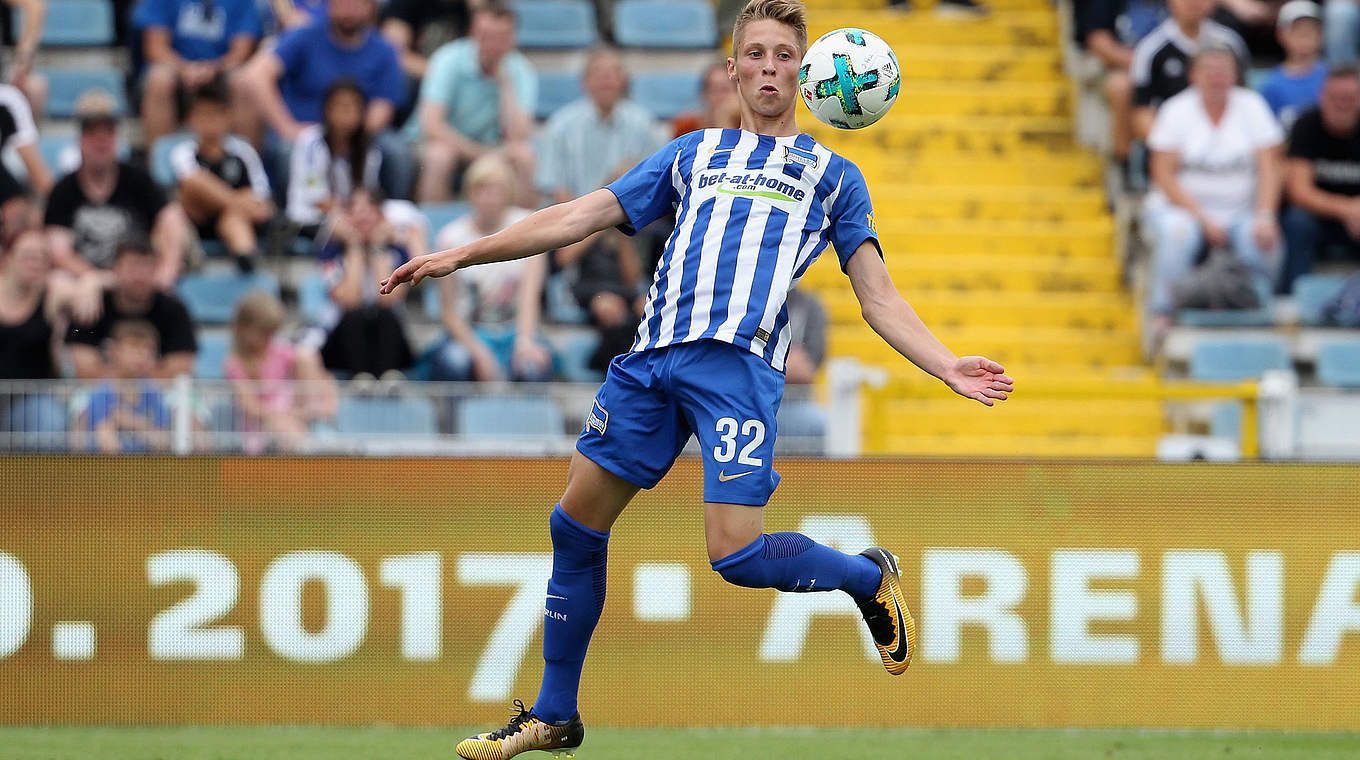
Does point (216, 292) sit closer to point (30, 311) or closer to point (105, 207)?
point (105, 207)

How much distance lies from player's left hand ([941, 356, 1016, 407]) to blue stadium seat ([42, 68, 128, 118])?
328 inches

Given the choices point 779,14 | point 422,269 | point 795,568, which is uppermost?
point 779,14

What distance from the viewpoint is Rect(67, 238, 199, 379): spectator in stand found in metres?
8.95

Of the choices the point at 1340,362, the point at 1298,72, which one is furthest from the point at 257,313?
the point at 1298,72

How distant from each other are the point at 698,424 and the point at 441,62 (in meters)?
6.43

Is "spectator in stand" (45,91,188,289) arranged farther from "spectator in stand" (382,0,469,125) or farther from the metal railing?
"spectator in stand" (382,0,469,125)

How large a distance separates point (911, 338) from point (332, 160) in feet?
20.1

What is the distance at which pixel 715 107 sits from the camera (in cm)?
1010

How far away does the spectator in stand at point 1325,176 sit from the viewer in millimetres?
10555

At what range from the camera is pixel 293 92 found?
36.1ft

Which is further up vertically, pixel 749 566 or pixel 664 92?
pixel 664 92

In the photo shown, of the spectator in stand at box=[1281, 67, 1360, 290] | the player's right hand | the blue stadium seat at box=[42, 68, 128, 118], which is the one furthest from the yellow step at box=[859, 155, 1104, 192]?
the player's right hand

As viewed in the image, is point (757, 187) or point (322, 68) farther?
point (322, 68)

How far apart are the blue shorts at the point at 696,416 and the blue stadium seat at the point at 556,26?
7.10 m
